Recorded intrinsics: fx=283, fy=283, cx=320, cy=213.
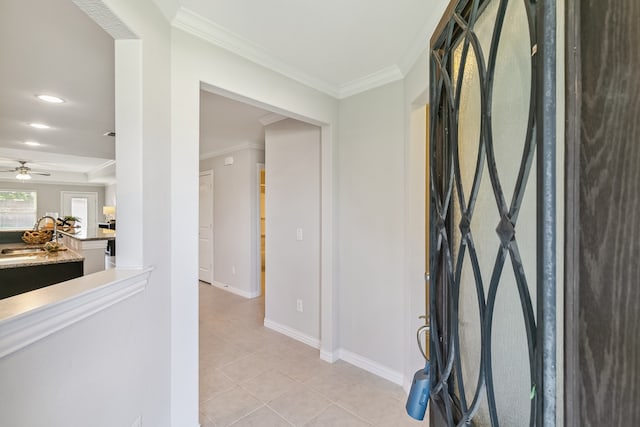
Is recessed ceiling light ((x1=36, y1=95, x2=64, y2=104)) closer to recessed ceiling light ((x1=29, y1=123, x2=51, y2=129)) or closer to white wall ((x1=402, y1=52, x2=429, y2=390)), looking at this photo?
recessed ceiling light ((x1=29, y1=123, x2=51, y2=129))

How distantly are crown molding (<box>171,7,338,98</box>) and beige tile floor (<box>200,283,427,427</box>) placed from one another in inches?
96.6

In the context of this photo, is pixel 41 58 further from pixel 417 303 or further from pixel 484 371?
pixel 417 303

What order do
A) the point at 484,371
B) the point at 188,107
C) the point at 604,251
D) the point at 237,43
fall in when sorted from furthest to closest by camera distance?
the point at 237,43, the point at 188,107, the point at 484,371, the point at 604,251

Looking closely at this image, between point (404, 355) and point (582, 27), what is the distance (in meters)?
2.31

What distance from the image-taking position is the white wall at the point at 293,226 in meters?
2.93

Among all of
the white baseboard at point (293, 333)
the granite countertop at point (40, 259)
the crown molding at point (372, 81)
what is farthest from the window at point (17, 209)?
the crown molding at point (372, 81)

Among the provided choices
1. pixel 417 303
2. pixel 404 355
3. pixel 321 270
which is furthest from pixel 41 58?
pixel 404 355

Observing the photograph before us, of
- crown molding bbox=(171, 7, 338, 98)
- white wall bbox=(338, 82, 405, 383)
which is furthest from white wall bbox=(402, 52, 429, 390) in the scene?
crown molding bbox=(171, 7, 338, 98)

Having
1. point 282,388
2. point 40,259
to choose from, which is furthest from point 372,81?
point 40,259

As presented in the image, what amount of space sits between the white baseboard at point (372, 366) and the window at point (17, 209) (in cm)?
1003

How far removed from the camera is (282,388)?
7.31 ft

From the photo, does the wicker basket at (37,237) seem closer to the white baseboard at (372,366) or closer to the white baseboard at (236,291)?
the white baseboard at (236,291)

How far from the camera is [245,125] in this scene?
Result: 3594 mm

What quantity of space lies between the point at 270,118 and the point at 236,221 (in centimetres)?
206
